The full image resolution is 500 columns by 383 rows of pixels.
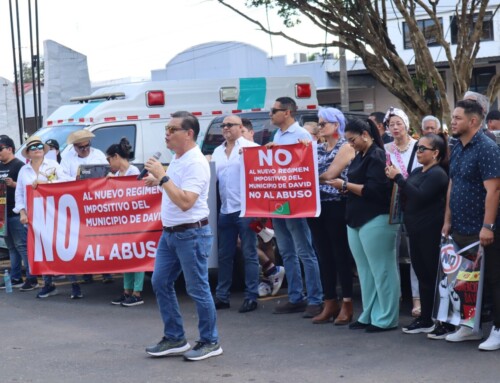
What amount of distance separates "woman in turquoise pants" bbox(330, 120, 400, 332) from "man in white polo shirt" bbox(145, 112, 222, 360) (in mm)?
1471

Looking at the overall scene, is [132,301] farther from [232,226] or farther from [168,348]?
[168,348]

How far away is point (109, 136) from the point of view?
13383mm

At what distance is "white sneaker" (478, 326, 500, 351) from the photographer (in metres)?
7.13

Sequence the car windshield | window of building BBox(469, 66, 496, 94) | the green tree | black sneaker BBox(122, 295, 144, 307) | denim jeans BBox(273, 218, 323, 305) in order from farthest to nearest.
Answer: window of building BBox(469, 66, 496, 94), the green tree, the car windshield, black sneaker BBox(122, 295, 144, 307), denim jeans BBox(273, 218, 323, 305)

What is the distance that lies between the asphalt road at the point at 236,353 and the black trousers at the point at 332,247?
16.9 inches

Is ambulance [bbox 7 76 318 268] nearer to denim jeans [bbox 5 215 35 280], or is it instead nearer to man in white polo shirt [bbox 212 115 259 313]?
denim jeans [bbox 5 215 35 280]

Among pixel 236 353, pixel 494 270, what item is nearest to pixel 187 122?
pixel 236 353

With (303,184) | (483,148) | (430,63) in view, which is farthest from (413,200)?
(430,63)

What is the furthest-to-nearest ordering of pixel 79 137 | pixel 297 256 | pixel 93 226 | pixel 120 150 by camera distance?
pixel 79 137
pixel 93 226
pixel 120 150
pixel 297 256

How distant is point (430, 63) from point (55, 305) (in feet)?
32.9

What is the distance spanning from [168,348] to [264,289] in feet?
10.1

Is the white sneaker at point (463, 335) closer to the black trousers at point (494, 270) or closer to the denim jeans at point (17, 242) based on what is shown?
the black trousers at point (494, 270)

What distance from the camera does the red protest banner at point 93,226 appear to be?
10.1 metres

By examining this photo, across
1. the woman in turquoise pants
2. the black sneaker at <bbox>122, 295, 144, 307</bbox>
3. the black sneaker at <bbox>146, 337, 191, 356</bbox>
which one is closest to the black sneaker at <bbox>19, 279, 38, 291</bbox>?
the black sneaker at <bbox>122, 295, 144, 307</bbox>
